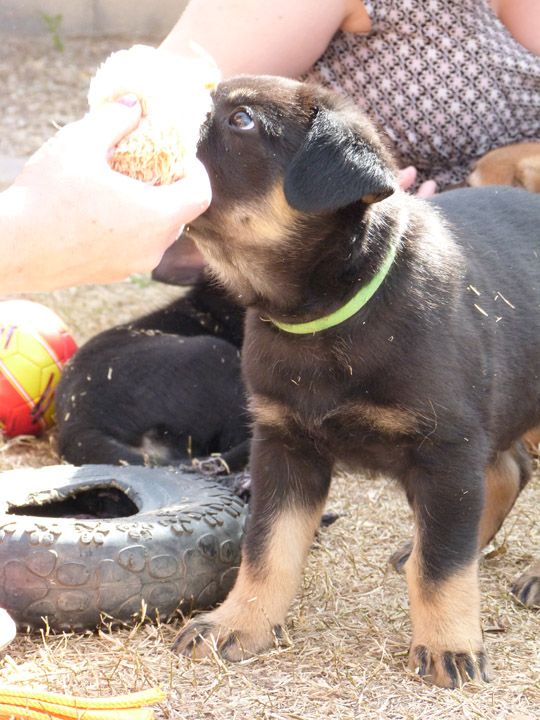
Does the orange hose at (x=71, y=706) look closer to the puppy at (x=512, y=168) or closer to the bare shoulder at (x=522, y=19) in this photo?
the puppy at (x=512, y=168)

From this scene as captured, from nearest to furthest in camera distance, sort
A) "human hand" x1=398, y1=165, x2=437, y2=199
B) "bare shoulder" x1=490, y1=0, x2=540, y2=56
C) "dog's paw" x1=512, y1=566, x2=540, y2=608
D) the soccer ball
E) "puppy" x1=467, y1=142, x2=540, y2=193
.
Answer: "dog's paw" x1=512, y1=566, x2=540, y2=608, the soccer ball, "puppy" x1=467, y1=142, x2=540, y2=193, "human hand" x1=398, y1=165, x2=437, y2=199, "bare shoulder" x1=490, y1=0, x2=540, y2=56

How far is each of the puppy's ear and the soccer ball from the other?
7.79 ft

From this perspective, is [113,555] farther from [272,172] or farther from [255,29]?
[255,29]

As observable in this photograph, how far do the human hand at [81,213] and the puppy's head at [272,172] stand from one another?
0.53m

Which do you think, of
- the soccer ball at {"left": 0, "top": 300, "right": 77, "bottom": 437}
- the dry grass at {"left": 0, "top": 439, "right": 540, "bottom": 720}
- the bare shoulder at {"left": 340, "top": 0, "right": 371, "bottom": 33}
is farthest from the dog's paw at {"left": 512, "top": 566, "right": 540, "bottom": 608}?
the bare shoulder at {"left": 340, "top": 0, "right": 371, "bottom": 33}

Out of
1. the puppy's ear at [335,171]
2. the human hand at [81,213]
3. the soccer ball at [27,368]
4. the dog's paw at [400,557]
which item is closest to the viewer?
the human hand at [81,213]

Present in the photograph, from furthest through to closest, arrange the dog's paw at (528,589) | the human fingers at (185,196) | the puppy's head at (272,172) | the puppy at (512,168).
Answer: the puppy at (512,168) → the dog's paw at (528,589) → the puppy's head at (272,172) → the human fingers at (185,196)

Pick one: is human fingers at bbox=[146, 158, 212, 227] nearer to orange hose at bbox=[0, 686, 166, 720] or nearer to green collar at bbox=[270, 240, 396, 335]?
green collar at bbox=[270, 240, 396, 335]

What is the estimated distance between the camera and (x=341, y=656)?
2641mm

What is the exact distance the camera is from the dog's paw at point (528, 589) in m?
3.02

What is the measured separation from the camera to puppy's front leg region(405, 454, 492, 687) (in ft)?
8.18

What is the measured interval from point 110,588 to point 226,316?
2.24 metres

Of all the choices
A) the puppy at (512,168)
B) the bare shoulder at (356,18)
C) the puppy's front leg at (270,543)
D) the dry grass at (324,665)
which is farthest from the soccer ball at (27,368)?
the puppy at (512,168)

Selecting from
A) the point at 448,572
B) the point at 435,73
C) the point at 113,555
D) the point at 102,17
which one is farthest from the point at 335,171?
the point at 102,17
